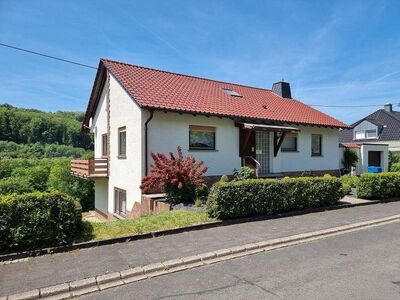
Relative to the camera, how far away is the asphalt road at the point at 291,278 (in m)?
4.84

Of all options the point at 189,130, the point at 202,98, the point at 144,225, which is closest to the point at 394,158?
the point at 202,98

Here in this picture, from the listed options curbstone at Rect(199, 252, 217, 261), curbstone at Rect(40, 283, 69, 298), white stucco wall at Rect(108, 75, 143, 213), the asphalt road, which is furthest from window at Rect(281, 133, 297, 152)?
curbstone at Rect(40, 283, 69, 298)

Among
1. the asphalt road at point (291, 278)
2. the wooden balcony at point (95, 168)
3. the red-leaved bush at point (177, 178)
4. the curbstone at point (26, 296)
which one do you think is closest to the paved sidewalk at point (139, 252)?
the curbstone at point (26, 296)

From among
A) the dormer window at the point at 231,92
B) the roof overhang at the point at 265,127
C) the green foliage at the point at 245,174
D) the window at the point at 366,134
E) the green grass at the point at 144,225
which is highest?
the dormer window at the point at 231,92

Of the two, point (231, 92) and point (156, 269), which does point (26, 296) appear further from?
point (231, 92)

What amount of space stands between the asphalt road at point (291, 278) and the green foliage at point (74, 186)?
2381 centimetres

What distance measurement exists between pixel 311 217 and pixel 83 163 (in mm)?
12695

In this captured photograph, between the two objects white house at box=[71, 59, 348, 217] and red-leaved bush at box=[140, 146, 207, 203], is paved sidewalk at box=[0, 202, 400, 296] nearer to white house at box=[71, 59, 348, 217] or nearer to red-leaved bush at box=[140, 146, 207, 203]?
red-leaved bush at box=[140, 146, 207, 203]

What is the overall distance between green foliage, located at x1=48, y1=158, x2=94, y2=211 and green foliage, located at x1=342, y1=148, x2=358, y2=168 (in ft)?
65.9

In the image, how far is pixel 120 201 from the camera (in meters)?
16.6

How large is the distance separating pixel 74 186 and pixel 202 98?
1649 centimetres

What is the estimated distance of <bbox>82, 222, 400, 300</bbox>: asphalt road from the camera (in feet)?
15.9

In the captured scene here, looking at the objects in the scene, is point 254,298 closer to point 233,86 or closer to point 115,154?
point 115,154

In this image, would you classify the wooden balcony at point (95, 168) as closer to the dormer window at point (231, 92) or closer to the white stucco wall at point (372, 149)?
the dormer window at point (231, 92)
